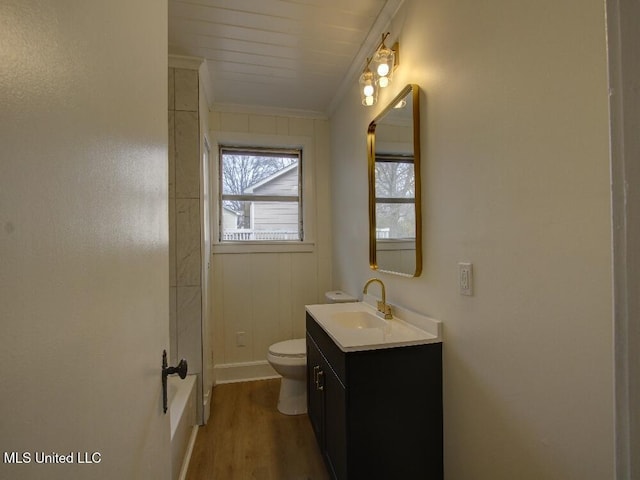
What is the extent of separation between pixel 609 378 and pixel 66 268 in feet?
3.58

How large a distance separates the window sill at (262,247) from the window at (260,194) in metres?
0.10

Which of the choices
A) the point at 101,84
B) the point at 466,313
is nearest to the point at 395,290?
the point at 466,313

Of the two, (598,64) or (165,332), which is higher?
(598,64)

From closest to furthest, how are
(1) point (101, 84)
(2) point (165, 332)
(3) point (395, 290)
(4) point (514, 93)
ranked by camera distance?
(1) point (101, 84), (2) point (165, 332), (4) point (514, 93), (3) point (395, 290)

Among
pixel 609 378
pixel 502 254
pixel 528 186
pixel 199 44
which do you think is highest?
pixel 199 44

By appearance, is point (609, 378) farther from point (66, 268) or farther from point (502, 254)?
point (66, 268)

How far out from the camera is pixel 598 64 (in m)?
0.74

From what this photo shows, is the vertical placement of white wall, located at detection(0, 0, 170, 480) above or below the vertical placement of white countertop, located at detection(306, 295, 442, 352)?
above

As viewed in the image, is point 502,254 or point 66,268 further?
point 502,254

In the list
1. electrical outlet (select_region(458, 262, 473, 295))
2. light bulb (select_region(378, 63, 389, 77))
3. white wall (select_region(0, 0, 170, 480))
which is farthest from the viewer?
light bulb (select_region(378, 63, 389, 77))

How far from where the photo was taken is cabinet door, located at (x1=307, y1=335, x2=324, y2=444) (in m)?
1.71

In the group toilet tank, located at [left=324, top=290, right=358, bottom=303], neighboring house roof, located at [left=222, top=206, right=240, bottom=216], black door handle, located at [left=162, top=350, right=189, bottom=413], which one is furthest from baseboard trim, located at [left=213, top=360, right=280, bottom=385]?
black door handle, located at [left=162, top=350, right=189, bottom=413]

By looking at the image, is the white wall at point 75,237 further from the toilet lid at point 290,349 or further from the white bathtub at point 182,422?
the toilet lid at point 290,349

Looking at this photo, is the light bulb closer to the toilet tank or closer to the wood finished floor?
the toilet tank
